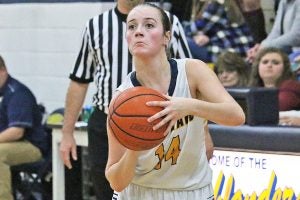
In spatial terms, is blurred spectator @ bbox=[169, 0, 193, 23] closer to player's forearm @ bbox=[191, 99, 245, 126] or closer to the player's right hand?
the player's right hand

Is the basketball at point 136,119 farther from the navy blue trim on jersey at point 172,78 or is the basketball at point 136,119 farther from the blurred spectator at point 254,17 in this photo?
the blurred spectator at point 254,17

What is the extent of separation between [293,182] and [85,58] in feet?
5.23

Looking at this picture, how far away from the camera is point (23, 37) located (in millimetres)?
10695

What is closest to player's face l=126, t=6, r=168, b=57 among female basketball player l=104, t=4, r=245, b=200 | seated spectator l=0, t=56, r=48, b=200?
female basketball player l=104, t=4, r=245, b=200

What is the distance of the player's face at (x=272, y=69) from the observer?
7.63 metres

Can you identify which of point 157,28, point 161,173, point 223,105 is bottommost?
point 161,173

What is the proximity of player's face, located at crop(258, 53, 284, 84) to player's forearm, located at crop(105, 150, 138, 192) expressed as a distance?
12.1ft

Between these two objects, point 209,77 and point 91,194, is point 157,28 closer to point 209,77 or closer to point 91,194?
point 209,77

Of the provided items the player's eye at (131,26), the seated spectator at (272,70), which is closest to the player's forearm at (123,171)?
the player's eye at (131,26)

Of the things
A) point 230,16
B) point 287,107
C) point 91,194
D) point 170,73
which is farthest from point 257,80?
point 170,73

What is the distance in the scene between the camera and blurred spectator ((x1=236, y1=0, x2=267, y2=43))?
927cm

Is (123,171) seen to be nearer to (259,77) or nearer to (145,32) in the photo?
(145,32)

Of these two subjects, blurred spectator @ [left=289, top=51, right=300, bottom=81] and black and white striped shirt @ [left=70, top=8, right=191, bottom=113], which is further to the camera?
blurred spectator @ [left=289, top=51, right=300, bottom=81]

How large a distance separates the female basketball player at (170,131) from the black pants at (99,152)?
5.27 ft
